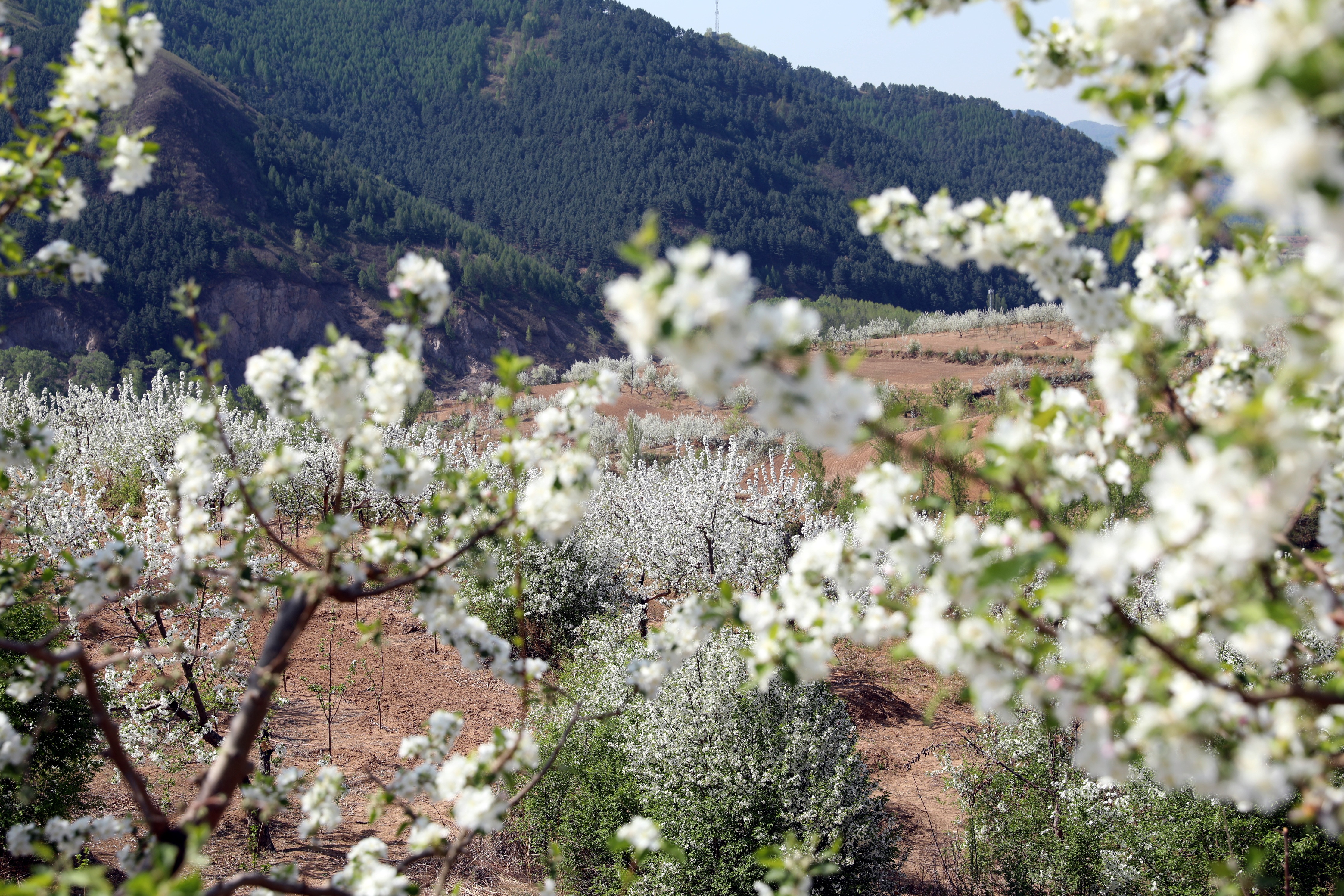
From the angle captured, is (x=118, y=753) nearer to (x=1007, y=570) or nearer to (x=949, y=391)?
(x=1007, y=570)

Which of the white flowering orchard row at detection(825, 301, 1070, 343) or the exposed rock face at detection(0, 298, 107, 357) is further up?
the white flowering orchard row at detection(825, 301, 1070, 343)

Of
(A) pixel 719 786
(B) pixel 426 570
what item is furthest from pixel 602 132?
(B) pixel 426 570

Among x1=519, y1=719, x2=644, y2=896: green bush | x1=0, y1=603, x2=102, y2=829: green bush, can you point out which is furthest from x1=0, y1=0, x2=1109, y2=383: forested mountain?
x1=519, y1=719, x2=644, y2=896: green bush

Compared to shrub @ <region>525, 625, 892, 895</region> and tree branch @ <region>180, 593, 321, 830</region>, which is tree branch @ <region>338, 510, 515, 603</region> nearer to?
tree branch @ <region>180, 593, 321, 830</region>

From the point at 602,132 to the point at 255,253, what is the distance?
2404 inches

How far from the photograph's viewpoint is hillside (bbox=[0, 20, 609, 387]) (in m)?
47.2

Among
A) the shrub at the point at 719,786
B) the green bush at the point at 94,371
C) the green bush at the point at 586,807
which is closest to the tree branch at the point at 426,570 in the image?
the shrub at the point at 719,786

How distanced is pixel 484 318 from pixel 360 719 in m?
54.8

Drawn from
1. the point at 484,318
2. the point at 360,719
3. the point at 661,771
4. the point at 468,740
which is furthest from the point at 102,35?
the point at 484,318

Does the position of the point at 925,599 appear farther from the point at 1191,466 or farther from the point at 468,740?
the point at 468,740

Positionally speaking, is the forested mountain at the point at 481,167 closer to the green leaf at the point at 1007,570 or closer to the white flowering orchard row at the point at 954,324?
the white flowering orchard row at the point at 954,324

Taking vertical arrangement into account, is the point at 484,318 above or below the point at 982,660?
above

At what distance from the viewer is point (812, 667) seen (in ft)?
6.08

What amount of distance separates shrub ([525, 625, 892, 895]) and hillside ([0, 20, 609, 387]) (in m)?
41.8
